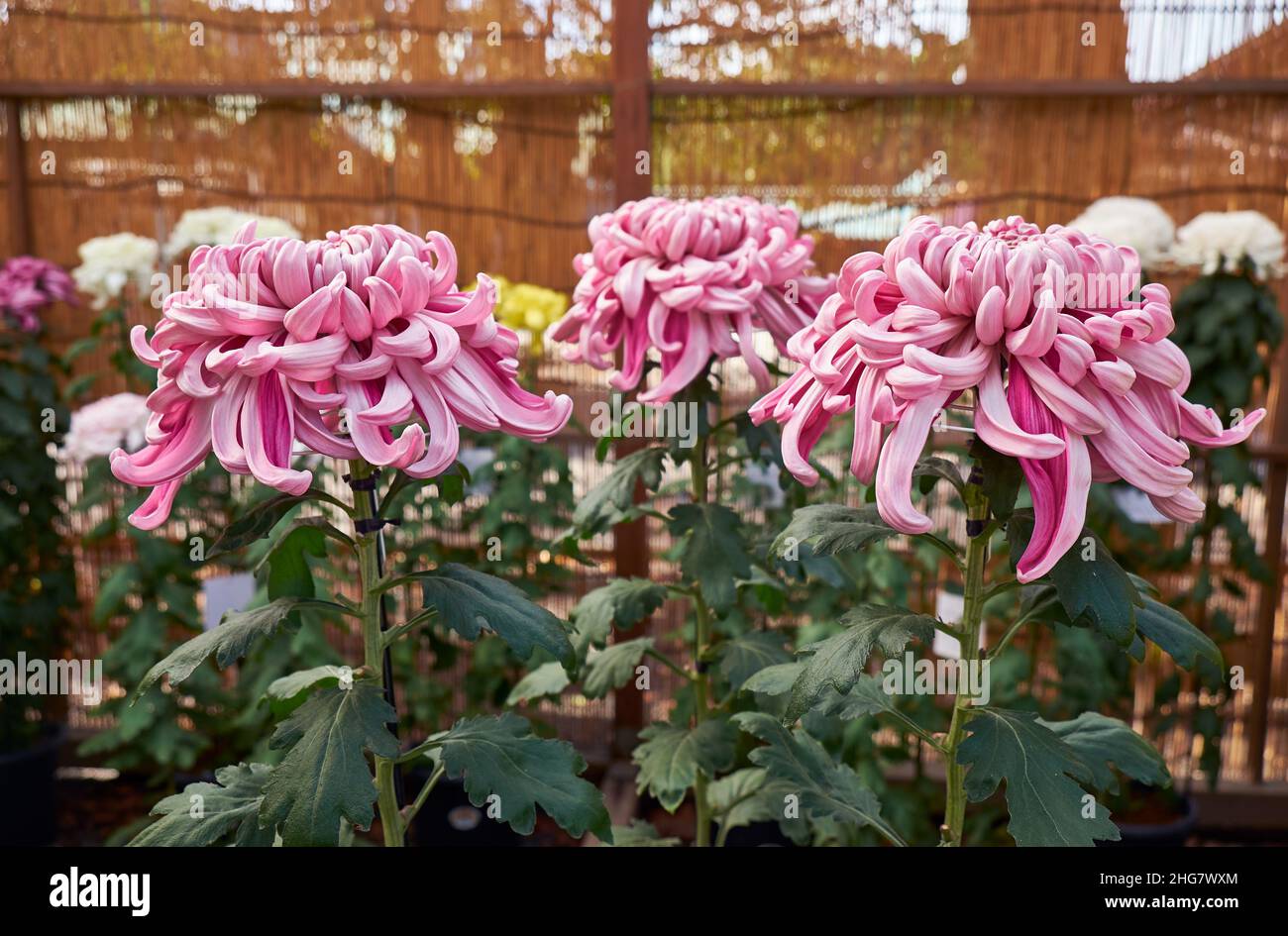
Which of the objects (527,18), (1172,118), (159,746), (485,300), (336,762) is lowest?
(159,746)

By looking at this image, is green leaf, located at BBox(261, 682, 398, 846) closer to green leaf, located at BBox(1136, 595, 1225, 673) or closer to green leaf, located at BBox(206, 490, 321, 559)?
green leaf, located at BBox(206, 490, 321, 559)

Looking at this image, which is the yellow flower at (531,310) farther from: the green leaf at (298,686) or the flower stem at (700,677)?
the green leaf at (298,686)

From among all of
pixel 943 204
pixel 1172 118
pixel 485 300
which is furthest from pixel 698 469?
pixel 1172 118

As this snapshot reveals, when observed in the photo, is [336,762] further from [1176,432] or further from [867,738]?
[867,738]

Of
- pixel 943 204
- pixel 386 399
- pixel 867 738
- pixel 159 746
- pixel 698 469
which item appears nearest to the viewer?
pixel 386 399

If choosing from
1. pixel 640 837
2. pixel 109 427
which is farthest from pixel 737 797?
pixel 109 427

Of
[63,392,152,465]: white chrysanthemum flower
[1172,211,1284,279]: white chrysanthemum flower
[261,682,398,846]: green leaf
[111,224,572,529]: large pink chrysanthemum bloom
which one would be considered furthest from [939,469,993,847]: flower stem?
[63,392,152,465]: white chrysanthemum flower

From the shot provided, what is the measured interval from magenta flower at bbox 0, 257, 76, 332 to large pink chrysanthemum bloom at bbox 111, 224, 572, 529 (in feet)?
5.99

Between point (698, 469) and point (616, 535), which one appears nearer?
point (698, 469)

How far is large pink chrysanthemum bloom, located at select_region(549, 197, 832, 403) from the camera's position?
5.05 ft

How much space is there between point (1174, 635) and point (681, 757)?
2.69 feet

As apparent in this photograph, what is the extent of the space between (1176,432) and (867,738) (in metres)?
1.45

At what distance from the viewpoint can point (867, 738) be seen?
7.73ft

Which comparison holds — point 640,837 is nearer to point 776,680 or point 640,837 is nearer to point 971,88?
point 776,680
